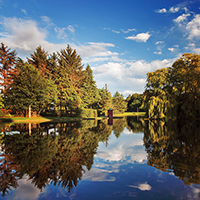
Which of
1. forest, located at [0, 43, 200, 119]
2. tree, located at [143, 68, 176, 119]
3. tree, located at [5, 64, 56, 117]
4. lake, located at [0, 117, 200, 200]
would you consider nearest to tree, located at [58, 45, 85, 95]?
forest, located at [0, 43, 200, 119]

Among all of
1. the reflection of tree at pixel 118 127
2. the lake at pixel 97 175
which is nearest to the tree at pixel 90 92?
the reflection of tree at pixel 118 127

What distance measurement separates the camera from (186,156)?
6.66m

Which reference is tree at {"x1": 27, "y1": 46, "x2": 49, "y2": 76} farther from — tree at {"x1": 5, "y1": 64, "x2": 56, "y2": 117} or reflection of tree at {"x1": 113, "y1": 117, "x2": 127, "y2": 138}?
reflection of tree at {"x1": 113, "y1": 117, "x2": 127, "y2": 138}

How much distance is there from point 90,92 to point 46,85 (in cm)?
1970

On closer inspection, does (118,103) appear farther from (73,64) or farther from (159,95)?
(159,95)

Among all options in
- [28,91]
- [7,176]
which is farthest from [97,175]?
[28,91]

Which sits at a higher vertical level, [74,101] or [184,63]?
[184,63]

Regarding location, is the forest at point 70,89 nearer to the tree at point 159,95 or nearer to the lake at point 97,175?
the tree at point 159,95

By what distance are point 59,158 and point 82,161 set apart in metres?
1.03

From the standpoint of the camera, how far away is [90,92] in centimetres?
5072

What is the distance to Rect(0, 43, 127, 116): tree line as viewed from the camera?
30281 mm

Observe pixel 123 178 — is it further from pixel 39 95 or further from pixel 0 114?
pixel 0 114

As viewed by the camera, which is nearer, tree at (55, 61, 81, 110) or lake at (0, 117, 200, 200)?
lake at (0, 117, 200, 200)

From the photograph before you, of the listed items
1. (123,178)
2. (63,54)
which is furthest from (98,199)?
(63,54)
